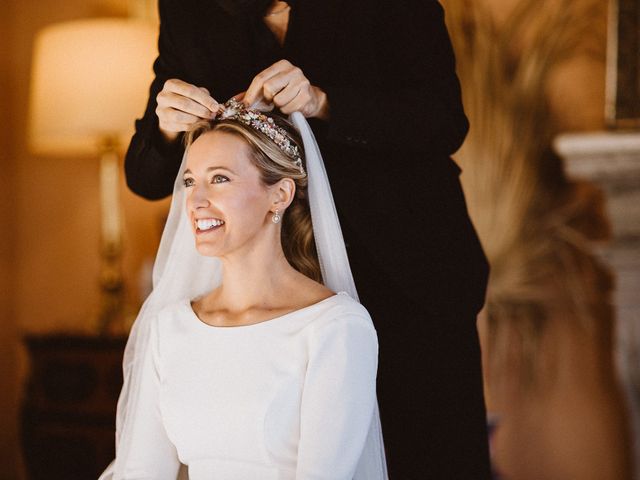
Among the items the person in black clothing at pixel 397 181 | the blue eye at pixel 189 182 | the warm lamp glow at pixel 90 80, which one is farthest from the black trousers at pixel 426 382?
the warm lamp glow at pixel 90 80

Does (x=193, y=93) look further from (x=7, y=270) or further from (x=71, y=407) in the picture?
(x=7, y=270)

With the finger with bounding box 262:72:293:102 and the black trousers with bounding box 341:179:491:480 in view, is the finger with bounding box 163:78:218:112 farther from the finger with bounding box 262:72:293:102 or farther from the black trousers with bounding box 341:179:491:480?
the black trousers with bounding box 341:179:491:480

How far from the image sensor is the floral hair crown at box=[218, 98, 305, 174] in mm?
1383

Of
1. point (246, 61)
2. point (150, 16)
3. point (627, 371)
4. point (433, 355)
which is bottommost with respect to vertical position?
point (627, 371)

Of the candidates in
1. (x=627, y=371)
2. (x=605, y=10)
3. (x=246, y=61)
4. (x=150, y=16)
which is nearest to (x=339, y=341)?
(x=246, y=61)

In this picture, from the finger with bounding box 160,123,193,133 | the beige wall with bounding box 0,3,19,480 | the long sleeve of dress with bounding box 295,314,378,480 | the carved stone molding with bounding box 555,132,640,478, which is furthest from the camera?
the beige wall with bounding box 0,3,19,480

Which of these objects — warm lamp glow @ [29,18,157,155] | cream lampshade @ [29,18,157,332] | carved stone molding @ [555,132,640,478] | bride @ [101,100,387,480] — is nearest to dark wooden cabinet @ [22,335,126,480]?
cream lampshade @ [29,18,157,332]

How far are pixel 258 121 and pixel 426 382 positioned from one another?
52 centimetres

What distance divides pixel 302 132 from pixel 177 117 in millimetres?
204

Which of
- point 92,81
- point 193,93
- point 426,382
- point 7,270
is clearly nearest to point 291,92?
point 193,93

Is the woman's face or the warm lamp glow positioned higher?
the warm lamp glow

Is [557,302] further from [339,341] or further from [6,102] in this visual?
[6,102]

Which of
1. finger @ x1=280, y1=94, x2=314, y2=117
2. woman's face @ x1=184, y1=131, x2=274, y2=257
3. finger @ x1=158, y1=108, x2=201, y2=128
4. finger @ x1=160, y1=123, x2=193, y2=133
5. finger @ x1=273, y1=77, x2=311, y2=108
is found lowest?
woman's face @ x1=184, y1=131, x2=274, y2=257

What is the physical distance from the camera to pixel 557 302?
348 cm
